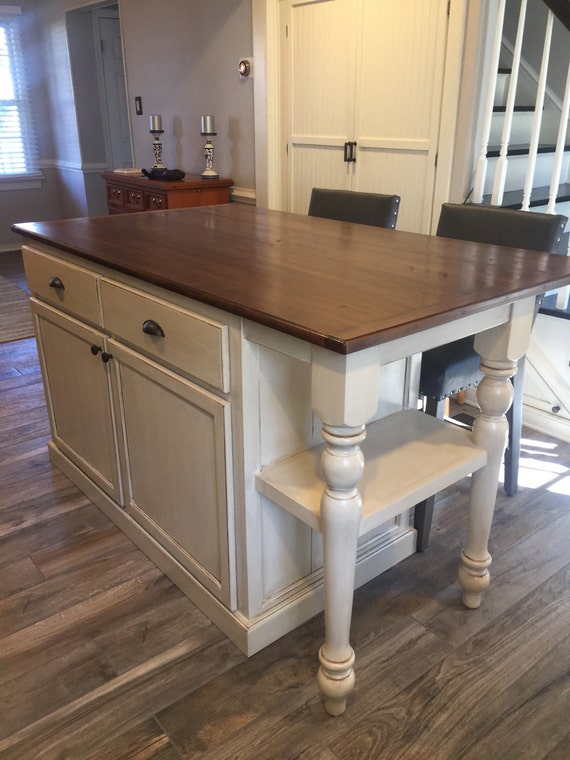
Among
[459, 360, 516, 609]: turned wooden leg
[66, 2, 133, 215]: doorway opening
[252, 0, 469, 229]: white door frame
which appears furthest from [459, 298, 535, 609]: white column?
[66, 2, 133, 215]: doorway opening

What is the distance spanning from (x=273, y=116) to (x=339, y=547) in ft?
9.80

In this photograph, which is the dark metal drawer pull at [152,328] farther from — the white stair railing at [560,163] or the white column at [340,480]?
the white stair railing at [560,163]

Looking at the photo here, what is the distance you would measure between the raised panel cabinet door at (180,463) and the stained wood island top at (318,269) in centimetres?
26

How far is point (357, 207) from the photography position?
238 centimetres

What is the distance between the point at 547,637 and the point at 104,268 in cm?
149

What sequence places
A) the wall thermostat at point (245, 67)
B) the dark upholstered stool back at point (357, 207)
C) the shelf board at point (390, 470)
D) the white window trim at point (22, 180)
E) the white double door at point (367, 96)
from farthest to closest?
1. the white window trim at point (22, 180)
2. the wall thermostat at point (245, 67)
3. the white double door at point (367, 96)
4. the dark upholstered stool back at point (357, 207)
5. the shelf board at point (390, 470)

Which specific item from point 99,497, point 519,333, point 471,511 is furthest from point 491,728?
point 99,497

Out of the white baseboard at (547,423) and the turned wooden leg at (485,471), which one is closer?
the turned wooden leg at (485,471)

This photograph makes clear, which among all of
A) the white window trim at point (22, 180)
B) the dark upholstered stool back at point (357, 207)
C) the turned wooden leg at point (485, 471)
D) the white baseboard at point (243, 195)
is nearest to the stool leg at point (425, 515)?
the turned wooden leg at point (485, 471)

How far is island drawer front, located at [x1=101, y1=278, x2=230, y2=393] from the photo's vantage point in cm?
133

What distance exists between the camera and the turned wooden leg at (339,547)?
3.79 ft

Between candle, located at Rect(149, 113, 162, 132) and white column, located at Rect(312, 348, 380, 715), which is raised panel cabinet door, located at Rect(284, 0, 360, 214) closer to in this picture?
candle, located at Rect(149, 113, 162, 132)

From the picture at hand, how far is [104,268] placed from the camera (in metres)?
1.71

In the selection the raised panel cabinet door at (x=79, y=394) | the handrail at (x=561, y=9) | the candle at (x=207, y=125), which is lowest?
the raised panel cabinet door at (x=79, y=394)
